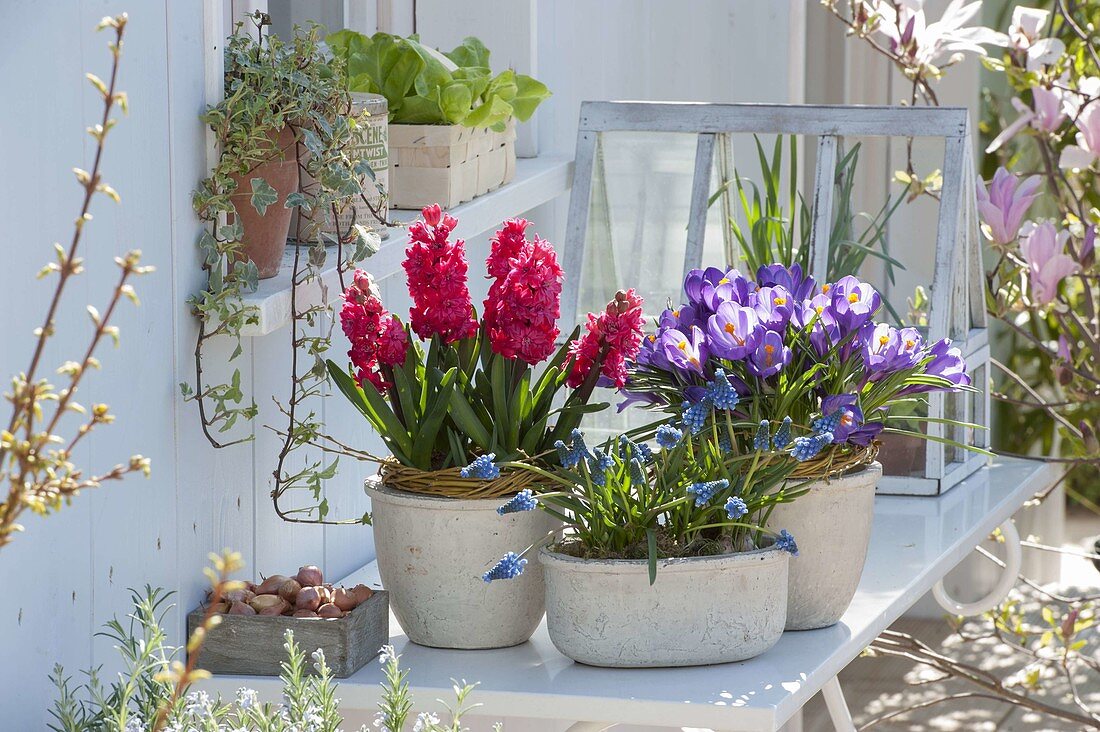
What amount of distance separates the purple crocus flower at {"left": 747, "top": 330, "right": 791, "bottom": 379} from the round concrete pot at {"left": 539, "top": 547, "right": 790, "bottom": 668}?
15 cm

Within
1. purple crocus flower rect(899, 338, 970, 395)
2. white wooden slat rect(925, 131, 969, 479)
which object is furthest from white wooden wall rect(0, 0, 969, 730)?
white wooden slat rect(925, 131, 969, 479)

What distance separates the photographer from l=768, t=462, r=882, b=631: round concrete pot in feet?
4.17

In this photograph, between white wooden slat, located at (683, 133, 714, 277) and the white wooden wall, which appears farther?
white wooden slat, located at (683, 133, 714, 277)

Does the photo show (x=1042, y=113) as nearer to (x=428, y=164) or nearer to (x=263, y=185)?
(x=428, y=164)

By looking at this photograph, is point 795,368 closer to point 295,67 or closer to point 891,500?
point 295,67

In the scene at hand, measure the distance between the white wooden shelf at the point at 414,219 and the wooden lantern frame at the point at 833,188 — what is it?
0.06 m

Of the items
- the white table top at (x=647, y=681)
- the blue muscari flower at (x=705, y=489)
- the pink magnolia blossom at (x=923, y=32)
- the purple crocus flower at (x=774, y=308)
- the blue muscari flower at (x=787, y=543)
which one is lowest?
the white table top at (x=647, y=681)

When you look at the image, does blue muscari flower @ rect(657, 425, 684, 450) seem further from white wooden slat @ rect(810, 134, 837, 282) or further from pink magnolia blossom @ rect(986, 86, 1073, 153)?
pink magnolia blossom @ rect(986, 86, 1073, 153)

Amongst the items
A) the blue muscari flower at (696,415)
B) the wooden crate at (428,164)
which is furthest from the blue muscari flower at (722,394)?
the wooden crate at (428,164)

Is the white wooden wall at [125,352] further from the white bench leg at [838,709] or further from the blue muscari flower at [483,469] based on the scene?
the white bench leg at [838,709]

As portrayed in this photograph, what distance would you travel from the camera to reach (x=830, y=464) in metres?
1.26

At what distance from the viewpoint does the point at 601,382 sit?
1.27 metres

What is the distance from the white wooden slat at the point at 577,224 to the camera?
195cm

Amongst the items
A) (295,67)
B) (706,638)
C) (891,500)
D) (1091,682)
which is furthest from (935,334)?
(1091,682)
